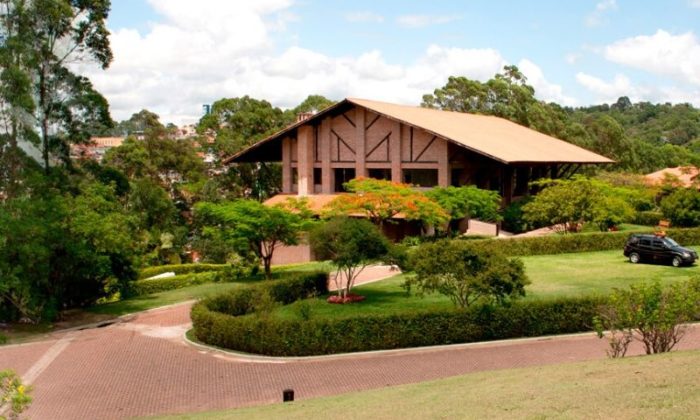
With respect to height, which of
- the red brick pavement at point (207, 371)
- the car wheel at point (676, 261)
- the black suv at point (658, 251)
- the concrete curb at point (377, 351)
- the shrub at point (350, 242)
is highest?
the shrub at point (350, 242)

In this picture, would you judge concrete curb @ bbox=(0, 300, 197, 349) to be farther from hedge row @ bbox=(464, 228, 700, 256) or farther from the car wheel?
the car wheel

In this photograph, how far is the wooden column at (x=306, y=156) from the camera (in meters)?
52.7

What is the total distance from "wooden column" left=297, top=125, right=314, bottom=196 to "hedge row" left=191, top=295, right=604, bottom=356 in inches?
1224

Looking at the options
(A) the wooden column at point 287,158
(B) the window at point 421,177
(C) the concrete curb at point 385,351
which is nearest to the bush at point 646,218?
(B) the window at point 421,177

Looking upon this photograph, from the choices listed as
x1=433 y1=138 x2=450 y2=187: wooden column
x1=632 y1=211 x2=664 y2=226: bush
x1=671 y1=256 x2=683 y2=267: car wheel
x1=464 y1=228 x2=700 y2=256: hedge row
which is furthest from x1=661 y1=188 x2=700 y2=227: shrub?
x1=671 y1=256 x2=683 y2=267: car wheel

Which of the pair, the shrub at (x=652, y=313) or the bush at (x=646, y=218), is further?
the bush at (x=646, y=218)

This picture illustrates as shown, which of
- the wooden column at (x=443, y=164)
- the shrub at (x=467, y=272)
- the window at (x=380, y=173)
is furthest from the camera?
the window at (x=380, y=173)

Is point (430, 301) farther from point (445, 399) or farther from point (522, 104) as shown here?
point (522, 104)

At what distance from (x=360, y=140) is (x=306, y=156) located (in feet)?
15.4

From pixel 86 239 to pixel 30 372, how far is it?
27.4 feet

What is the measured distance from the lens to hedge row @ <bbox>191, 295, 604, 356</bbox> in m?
20.1

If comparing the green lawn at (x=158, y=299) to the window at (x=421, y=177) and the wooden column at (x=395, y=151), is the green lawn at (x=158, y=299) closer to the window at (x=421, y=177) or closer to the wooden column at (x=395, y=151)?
the wooden column at (x=395, y=151)

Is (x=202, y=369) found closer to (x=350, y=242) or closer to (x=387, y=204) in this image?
(x=350, y=242)

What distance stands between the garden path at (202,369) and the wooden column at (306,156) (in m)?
30.2
